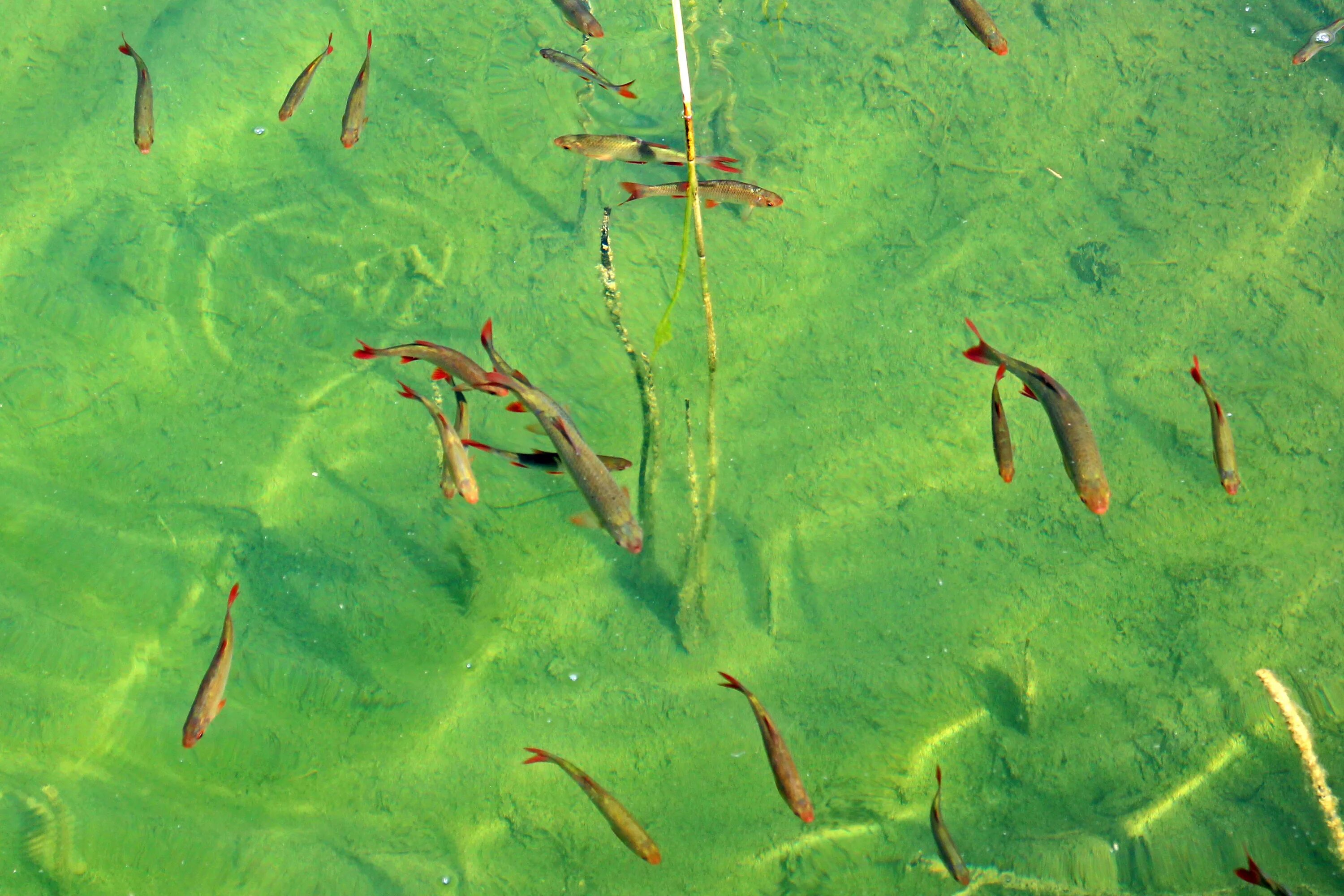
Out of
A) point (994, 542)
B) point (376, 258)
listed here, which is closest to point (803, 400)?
point (994, 542)

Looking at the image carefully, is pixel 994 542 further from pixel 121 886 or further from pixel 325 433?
pixel 121 886

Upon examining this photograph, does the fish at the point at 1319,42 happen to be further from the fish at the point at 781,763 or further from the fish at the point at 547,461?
the fish at the point at 781,763

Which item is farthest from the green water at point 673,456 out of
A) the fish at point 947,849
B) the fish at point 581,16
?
the fish at point 581,16

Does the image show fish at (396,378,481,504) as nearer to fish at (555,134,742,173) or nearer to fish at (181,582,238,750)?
fish at (181,582,238,750)

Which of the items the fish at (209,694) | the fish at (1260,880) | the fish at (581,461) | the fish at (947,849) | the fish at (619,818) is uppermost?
the fish at (1260,880)

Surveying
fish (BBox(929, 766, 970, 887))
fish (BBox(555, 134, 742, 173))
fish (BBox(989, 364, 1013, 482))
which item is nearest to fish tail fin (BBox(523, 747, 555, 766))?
fish (BBox(929, 766, 970, 887))

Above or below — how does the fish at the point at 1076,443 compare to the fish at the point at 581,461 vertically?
above
